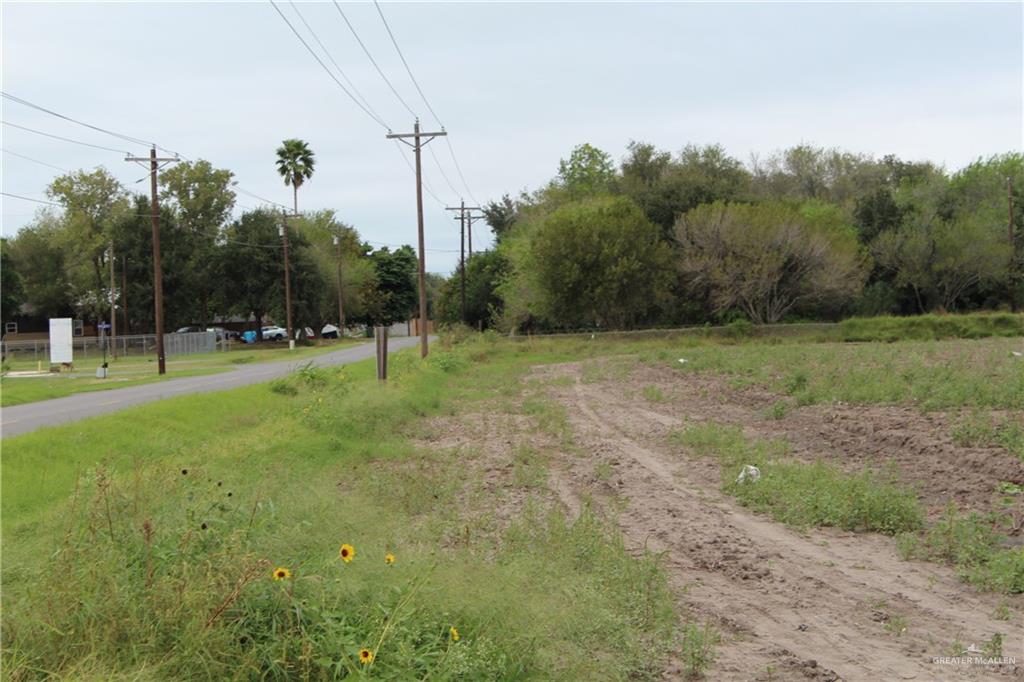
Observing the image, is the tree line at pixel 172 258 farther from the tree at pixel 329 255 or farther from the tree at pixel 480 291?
the tree at pixel 480 291

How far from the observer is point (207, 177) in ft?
278

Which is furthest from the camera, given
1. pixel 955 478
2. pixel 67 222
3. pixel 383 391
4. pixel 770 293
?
pixel 67 222

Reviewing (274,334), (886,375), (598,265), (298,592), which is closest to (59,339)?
(598,265)

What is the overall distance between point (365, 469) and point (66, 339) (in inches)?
1236

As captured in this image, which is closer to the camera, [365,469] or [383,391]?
[365,469]

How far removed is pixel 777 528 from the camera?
31.7ft

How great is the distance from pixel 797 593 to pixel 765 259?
47.3 metres

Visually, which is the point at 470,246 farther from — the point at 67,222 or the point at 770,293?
the point at 67,222

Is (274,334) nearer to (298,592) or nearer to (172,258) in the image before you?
(172,258)

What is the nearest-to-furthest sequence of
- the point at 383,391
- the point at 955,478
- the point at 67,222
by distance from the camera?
the point at 955,478 → the point at 383,391 → the point at 67,222

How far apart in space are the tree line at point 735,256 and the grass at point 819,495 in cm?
4009

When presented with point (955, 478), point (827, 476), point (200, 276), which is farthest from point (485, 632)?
point (200, 276)

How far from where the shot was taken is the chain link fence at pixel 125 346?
6125 centimetres

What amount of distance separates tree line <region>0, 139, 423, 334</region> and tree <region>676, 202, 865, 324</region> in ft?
108
